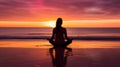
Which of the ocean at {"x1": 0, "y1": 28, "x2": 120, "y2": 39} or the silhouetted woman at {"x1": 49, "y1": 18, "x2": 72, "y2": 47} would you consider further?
the ocean at {"x1": 0, "y1": 28, "x2": 120, "y2": 39}

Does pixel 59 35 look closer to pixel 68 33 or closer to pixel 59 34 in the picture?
pixel 59 34

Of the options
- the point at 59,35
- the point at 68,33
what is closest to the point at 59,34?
the point at 59,35

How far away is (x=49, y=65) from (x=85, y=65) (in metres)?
0.92

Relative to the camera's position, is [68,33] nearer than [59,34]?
No

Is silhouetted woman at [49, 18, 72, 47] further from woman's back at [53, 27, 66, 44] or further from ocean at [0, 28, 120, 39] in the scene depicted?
ocean at [0, 28, 120, 39]

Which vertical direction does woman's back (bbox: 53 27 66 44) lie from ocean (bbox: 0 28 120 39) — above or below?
above

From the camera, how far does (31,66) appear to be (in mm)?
8500

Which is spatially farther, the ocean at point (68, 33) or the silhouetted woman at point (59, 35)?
the ocean at point (68, 33)

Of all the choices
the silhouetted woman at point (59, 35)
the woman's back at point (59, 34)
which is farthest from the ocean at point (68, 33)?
the woman's back at point (59, 34)

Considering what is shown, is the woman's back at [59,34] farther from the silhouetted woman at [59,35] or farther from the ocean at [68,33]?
the ocean at [68,33]

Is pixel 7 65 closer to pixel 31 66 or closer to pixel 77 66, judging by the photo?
pixel 31 66

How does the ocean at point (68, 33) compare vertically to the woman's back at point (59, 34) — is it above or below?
below

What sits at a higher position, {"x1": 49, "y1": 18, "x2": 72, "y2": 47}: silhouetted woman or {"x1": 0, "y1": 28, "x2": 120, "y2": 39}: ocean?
{"x1": 49, "y1": 18, "x2": 72, "y2": 47}: silhouetted woman

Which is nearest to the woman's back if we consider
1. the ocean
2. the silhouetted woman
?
the silhouetted woman
